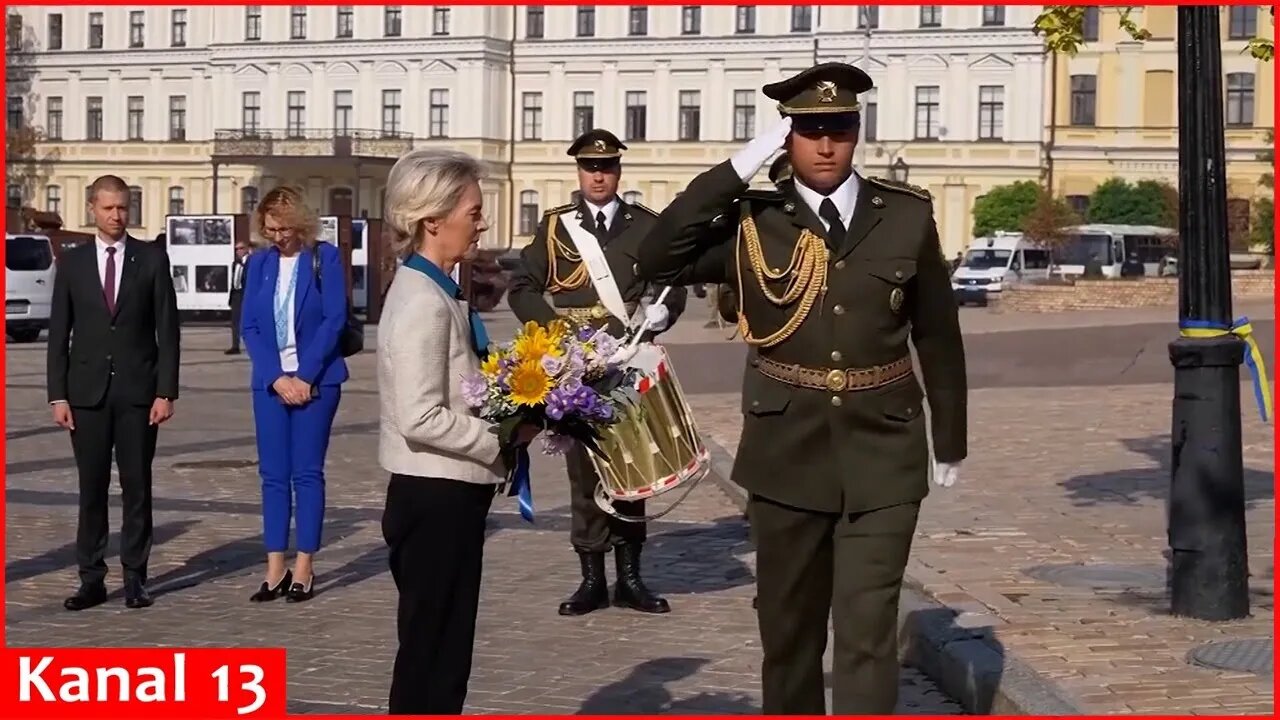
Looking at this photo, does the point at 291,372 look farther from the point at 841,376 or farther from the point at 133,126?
the point at 133,126

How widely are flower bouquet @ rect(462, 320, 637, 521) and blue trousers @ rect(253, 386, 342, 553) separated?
4187 mm

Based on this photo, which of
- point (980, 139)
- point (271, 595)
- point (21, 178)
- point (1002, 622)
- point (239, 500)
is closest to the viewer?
point (1002, 622)

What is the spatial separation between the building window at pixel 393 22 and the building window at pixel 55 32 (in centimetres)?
1442

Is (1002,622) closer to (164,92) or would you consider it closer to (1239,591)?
(1239,591)

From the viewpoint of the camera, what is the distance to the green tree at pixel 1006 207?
6731cm

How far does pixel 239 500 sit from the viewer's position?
43.6 ft

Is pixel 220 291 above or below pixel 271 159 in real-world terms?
below

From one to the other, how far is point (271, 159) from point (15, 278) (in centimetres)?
4329

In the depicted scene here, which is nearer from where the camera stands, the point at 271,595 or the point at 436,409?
the point at 436,409

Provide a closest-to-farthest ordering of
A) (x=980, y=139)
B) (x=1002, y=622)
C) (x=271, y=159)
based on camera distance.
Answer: (x=1002, y=622), (x=980, y=139), (x=271, y=159)

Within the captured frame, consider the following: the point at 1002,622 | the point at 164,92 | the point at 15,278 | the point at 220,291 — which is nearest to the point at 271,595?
the point at 1002,622

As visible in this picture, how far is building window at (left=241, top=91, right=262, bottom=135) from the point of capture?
80.4 m

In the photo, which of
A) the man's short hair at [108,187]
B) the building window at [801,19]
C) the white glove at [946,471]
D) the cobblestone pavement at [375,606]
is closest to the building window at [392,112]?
the building window at [801,19]

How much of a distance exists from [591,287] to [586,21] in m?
69.9
